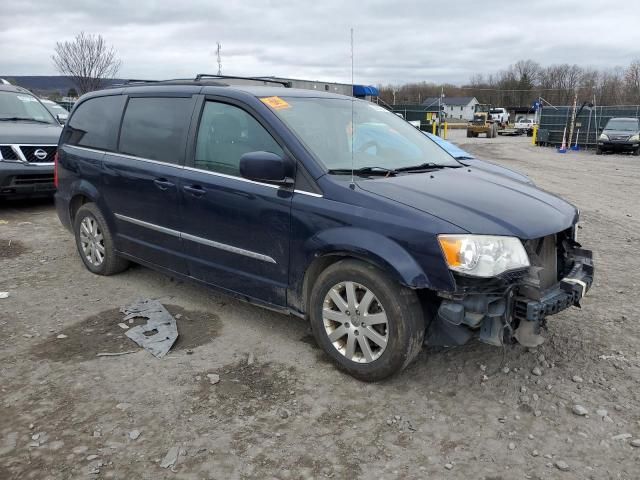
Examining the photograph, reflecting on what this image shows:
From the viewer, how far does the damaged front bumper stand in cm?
303

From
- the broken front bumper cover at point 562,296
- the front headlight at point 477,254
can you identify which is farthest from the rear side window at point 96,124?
the broken front bumper cover at point 562,296

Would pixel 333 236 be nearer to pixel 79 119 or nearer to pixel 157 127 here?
pixel 157 127

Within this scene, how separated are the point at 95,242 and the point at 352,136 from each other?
3.00 meters

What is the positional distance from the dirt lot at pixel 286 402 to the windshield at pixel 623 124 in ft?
76.7

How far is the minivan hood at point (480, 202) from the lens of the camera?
10.2 feet

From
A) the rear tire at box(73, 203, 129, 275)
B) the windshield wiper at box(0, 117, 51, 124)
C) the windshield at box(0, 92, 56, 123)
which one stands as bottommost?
the rear tire at box(73, 203, 129, 275)

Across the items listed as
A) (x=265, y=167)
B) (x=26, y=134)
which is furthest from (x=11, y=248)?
(x=265, y=167)

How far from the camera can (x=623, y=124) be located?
24953 millimetres

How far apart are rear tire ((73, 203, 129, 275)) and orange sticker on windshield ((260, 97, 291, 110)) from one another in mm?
2241

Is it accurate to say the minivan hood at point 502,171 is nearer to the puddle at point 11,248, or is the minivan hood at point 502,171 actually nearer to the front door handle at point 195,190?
the front door handle at point 195,190

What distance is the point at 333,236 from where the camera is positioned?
3350mm

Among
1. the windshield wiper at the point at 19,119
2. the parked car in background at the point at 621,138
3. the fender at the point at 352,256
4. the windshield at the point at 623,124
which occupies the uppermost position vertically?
the windshield wiper at the point at 19,119

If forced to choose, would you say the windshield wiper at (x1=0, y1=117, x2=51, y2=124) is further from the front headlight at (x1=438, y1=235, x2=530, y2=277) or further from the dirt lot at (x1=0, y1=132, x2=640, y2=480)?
the front headlight at (x1=438, y1=235, x2=530, y2=277)

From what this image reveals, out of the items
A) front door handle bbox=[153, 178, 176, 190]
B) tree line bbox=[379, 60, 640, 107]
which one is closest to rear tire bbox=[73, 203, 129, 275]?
front door handle bbox=[153, 178, 176, 190]
